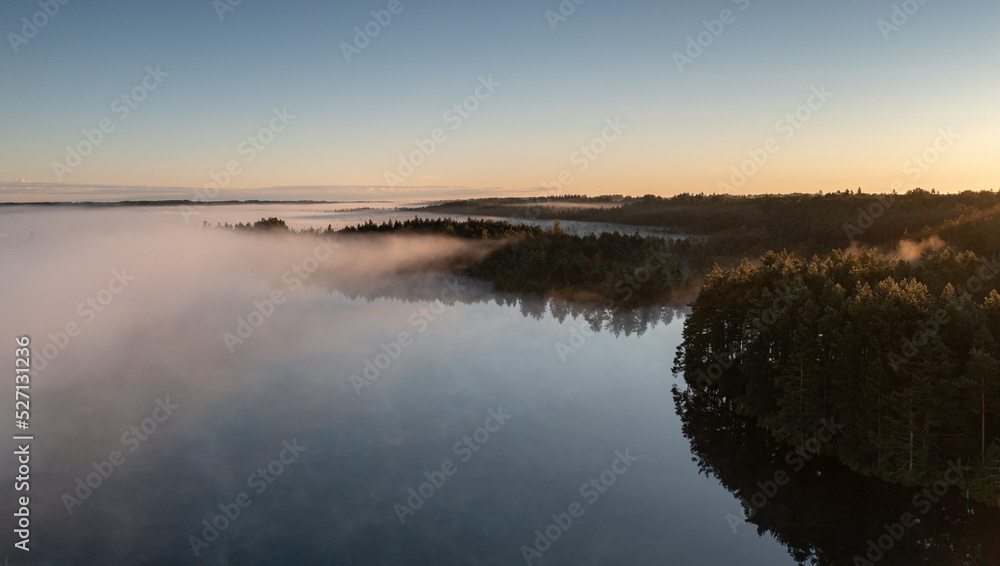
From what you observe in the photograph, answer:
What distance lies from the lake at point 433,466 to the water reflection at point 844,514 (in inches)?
6.3

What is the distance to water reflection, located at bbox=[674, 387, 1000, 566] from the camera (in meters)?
33.0

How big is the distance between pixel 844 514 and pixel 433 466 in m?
29.9

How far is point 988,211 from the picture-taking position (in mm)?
122875

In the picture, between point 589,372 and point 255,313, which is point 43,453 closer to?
point 589,372

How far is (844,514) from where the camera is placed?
3719 cm

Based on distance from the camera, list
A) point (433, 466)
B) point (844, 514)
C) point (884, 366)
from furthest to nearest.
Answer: point (433, 466) < point (884, 366) < point (844, 514)

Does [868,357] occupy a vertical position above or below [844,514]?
above

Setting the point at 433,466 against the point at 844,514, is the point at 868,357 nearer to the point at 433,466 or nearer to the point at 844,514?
the point at 844,514

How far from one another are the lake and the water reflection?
0.53 ft

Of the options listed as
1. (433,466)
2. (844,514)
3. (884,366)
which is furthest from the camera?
(433,466)

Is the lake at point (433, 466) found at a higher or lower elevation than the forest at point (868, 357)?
lower

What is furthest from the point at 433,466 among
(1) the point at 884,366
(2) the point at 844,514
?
(1) the point at 884,366

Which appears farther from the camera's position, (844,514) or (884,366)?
(884,366)

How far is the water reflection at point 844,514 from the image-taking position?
108 ft
